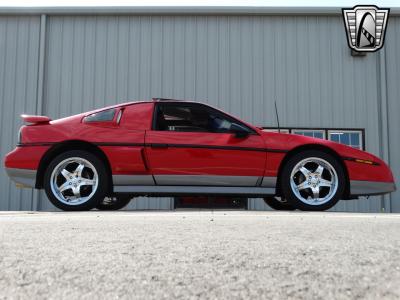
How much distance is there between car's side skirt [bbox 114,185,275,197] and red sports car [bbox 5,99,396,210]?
0.5 inches

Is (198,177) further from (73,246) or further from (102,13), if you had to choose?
(102,13)

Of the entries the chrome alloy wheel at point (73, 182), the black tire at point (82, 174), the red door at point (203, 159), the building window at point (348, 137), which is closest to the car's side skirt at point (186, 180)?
the red door at point (203, 159)

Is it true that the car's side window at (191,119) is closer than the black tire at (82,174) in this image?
No

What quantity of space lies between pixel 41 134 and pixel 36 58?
18.6ft

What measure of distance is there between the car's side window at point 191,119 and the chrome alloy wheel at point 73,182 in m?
0.95

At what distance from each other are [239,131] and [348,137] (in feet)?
18.5

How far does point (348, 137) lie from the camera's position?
32.1 feet

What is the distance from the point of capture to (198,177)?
193 inches

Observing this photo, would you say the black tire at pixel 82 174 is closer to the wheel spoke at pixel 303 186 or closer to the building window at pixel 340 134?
the wheel spoke at pixel 303 186

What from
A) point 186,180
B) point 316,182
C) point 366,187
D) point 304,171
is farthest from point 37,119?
point 366,187

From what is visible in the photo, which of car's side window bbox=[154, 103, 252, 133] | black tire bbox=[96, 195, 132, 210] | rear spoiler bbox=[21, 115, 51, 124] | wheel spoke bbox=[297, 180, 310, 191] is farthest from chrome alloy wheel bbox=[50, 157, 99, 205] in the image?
wheel spoke bbox=[297, 180, 310, 191]

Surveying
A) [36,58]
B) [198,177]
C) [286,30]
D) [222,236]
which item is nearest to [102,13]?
[36,58]

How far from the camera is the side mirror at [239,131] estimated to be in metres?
4.97

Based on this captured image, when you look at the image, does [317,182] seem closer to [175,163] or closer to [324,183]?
[324,183]
